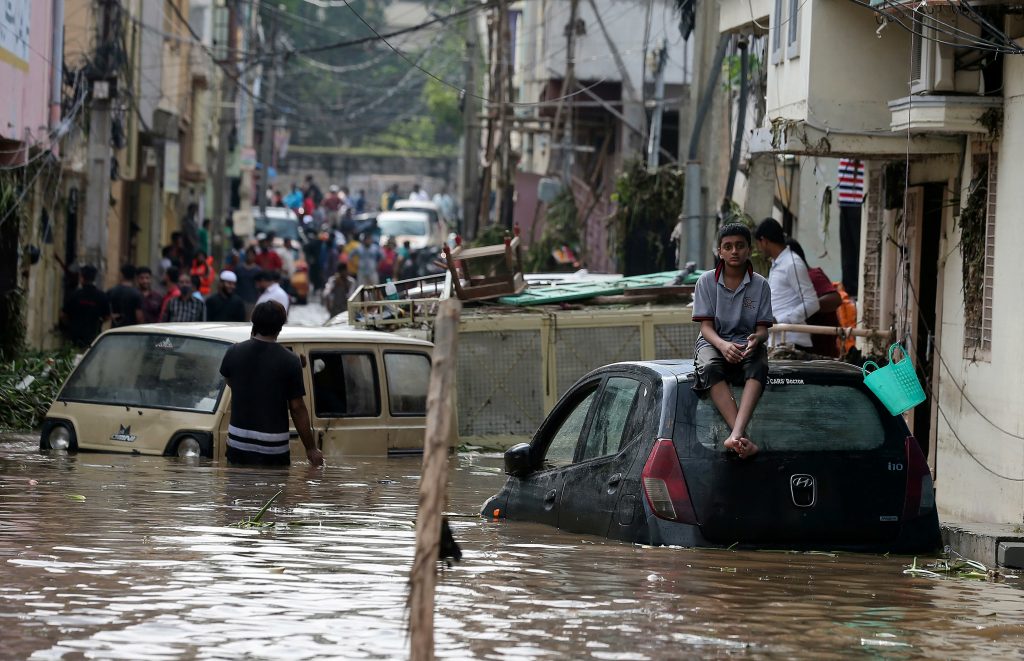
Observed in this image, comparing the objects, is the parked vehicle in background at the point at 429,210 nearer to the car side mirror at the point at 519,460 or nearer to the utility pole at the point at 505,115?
the utility pole at the point at 505,115

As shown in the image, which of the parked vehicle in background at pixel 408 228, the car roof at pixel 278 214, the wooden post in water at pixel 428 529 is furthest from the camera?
the parked vehicle in background at pixel 408 228

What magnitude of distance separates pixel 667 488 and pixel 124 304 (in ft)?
46.2

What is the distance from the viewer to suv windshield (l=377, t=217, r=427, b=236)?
5194 centimetres

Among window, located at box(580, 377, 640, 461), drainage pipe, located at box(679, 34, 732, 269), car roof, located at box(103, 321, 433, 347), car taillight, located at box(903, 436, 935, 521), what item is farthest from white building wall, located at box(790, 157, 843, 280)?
car taillight, located at box(903, 436, 935, 521)

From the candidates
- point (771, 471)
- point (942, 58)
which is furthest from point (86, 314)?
point (771, 471)

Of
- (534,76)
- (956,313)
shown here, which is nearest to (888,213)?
(956,313)

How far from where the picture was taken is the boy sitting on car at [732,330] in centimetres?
828

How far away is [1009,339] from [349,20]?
70348mm

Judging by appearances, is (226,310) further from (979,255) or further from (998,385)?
(998,385)

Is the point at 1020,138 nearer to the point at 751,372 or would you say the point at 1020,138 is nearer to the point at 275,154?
the point at 751,372

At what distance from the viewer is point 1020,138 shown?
485 inches

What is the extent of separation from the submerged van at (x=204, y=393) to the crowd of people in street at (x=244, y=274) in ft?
22.5

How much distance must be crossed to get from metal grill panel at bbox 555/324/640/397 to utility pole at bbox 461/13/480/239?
20.2m

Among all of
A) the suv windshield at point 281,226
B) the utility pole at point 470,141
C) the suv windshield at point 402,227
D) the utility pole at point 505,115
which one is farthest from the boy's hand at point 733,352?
the suv windshield at point 402,227
